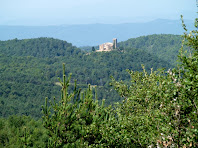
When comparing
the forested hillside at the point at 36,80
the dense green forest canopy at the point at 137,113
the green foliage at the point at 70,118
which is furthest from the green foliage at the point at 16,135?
the forested hillside at the point at 36,80

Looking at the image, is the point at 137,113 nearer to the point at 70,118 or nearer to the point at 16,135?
the point at 70,118

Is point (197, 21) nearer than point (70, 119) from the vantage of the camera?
Yes

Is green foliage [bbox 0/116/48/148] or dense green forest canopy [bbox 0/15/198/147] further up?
dense green forest canopy [bbox 0/15/198/147]

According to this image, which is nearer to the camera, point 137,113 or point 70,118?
point 137,113

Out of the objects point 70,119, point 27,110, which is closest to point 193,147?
point 70,119

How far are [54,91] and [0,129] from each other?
101 m

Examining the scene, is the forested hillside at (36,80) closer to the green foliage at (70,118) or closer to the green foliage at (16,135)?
the green foliage at (16,135)

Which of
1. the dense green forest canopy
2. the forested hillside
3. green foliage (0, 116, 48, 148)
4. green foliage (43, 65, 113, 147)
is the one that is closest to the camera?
the dense green forest canopy

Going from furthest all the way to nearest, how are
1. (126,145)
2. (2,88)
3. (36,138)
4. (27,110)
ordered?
1. (2,88)
2. (27,110)
3. (36,138)
4. (126,145)

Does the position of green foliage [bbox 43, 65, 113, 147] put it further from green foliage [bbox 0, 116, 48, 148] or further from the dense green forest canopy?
green foliage [bbox 0, 116, 48, 148]

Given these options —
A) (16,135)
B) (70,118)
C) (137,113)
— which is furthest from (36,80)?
(137,113)

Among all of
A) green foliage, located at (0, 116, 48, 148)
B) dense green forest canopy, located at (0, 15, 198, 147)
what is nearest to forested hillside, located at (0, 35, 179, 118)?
green foliage, located at (0, 116, 48, 148)

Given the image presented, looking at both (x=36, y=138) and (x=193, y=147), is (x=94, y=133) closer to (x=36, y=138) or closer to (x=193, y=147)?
(x=193, y=147)

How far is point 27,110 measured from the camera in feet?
343
